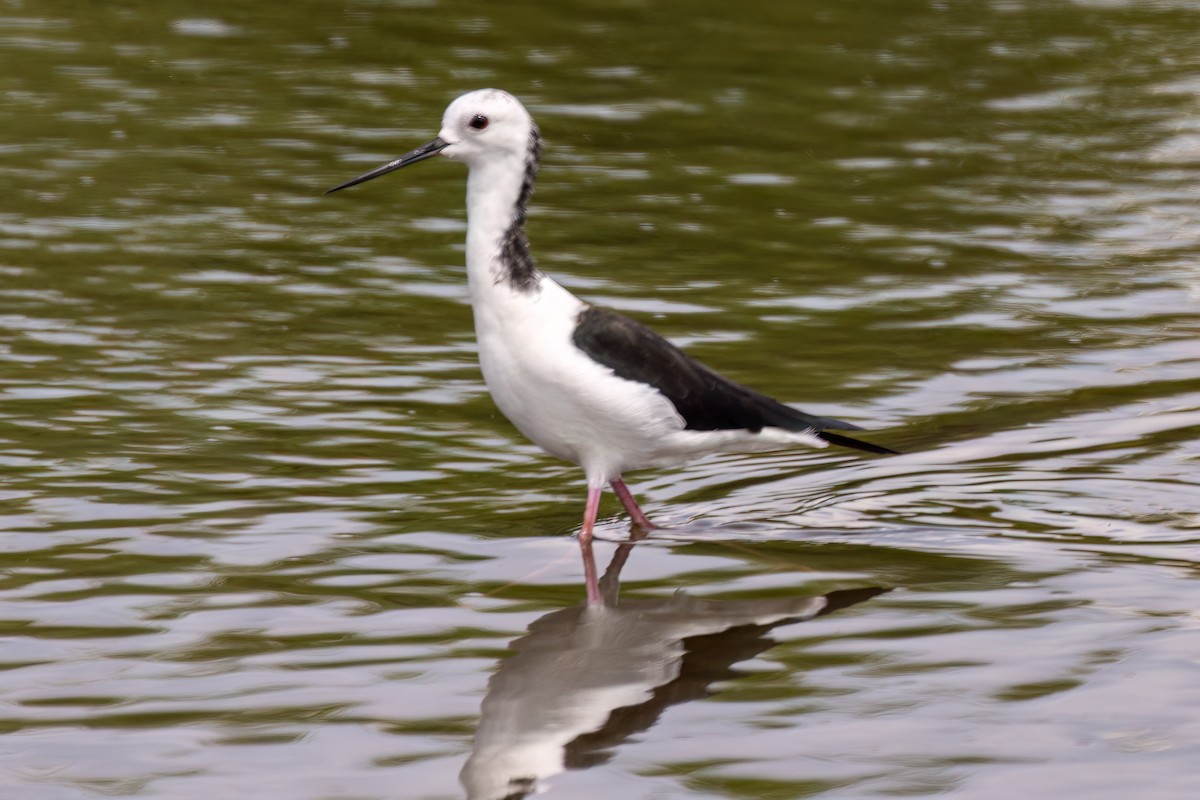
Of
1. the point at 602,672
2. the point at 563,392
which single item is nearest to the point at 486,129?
the point at 563,392

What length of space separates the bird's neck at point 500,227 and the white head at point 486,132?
0.09 feet

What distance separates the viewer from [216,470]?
883cm

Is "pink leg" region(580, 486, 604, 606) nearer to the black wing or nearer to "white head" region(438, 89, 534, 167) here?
the black wing

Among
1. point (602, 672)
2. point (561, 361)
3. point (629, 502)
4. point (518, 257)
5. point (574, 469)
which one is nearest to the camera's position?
point (602, 672)

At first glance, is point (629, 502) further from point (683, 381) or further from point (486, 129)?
point (486, 129)

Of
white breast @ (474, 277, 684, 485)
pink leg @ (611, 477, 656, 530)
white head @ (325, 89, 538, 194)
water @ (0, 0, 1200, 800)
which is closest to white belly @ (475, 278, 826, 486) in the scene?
white breast @ (474, 277, 684, 485)

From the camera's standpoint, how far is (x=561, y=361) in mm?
7590

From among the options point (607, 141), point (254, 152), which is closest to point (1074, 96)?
point (607, 141)

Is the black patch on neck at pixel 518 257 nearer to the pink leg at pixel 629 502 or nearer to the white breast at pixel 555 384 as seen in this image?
the white breast at pixel 555 384

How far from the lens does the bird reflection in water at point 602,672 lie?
588 cm

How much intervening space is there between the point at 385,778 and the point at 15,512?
3141 millimetres

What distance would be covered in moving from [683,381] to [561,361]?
624mm

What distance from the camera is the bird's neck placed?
25.3 feet

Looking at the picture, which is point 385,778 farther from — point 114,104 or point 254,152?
point 114,104
